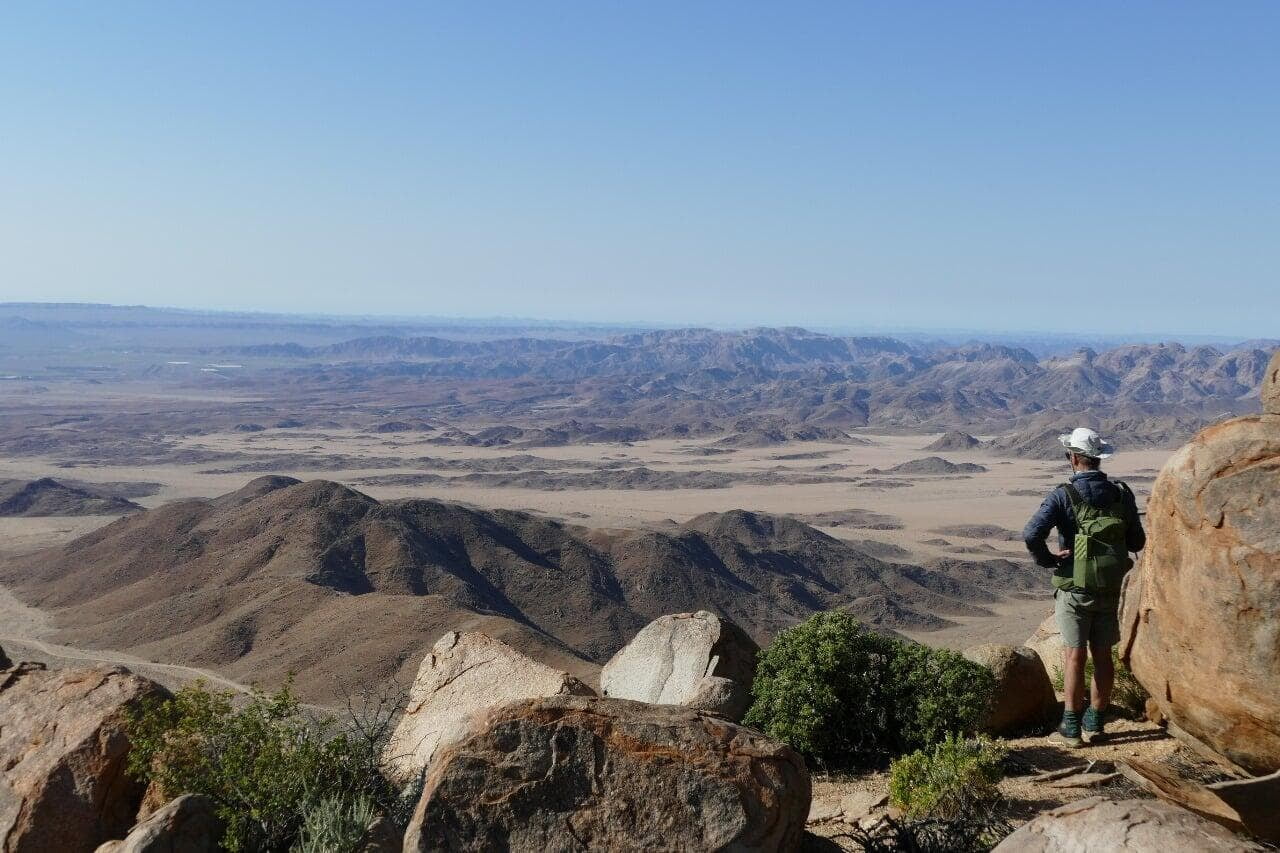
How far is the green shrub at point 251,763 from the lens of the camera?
6.02m

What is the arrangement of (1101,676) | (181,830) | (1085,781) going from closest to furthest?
(181,830), (1085,781), (1101,676)

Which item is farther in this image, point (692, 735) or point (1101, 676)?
point (1101, 676)

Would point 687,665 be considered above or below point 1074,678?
→ below

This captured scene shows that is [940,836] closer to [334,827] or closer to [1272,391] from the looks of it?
[334,827]

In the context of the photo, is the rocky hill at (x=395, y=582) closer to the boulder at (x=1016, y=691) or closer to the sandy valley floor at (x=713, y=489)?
the sandy valley floor at (x=713, y=489)

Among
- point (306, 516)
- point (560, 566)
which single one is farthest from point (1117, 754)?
point (306, 516)

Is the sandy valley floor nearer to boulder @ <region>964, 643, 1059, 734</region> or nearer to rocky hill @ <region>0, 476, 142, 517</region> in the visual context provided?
rocky hill @ <region>0, 476, 142, 517</region>

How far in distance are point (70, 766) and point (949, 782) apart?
5.93 meters

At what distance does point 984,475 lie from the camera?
92.7m

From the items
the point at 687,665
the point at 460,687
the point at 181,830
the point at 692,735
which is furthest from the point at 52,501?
the point at 692,735

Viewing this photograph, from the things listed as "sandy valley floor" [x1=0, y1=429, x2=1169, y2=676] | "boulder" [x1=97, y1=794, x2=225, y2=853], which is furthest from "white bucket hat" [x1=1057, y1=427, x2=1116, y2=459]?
"sandy valley floor" [x1=0, y1=429, x2=1169, y2=676]

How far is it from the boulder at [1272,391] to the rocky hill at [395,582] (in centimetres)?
2190

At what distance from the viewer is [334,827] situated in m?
5.66

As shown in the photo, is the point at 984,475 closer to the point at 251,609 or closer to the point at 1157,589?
the point at 251,609
